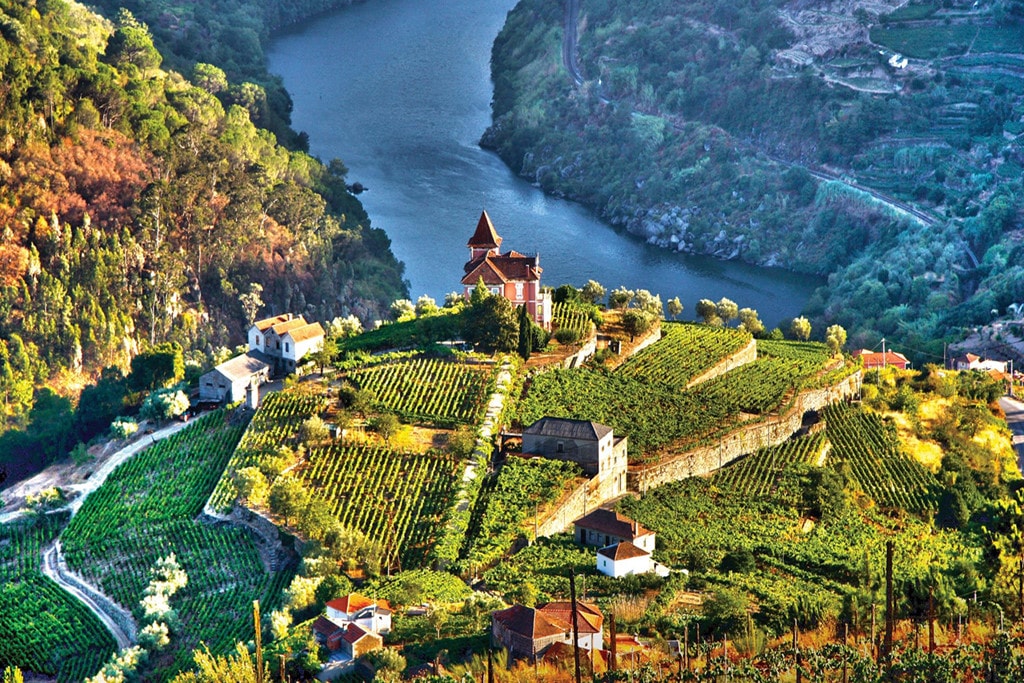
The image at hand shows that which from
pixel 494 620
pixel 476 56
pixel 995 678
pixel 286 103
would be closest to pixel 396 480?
pixel 494 620

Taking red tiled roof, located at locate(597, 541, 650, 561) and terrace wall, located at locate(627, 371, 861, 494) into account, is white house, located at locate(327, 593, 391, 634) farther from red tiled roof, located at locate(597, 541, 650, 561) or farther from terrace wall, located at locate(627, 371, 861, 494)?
terrace wall, located at locate(627, 371, 861, 494)

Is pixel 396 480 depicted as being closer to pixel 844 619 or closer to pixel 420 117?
pixel 844 619

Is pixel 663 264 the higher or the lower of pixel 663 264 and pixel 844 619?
the lower

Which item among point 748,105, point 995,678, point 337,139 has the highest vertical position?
point 995,678

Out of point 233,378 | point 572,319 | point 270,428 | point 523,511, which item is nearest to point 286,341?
point 233,378

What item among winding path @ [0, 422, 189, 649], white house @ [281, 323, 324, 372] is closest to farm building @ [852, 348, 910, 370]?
white house @ [281, 323, 324, 372]

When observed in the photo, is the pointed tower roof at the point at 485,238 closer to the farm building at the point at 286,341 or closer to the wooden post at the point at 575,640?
the farm building at the point at 286,341
